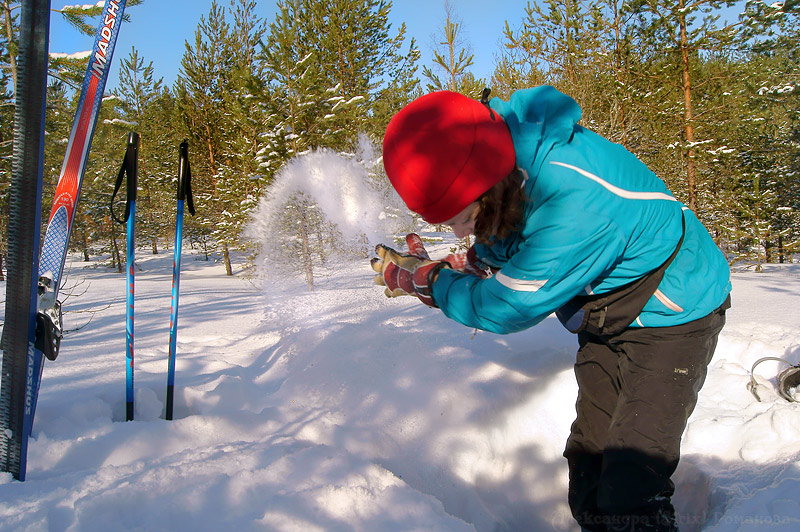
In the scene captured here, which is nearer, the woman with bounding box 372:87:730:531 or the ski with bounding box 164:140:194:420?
the woman with bounding box 372:87:730:531

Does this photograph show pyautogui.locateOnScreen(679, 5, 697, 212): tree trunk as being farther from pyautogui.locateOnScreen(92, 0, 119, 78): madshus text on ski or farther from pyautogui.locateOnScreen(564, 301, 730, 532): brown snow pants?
pyautogui.locateOnScreen(92, 0, 119, 78): madshus text on ski

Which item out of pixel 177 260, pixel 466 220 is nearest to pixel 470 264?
pixel 466 220

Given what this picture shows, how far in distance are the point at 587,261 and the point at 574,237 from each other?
10 centimetres

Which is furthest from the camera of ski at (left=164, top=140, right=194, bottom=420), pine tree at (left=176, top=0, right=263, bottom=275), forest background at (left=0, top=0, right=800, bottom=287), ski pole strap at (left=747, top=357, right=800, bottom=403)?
pine tree at (left=176, top=0, right=263, bottom=275)

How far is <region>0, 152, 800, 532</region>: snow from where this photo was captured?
62.0 inches

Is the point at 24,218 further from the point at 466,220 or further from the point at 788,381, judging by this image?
the point at 788,381

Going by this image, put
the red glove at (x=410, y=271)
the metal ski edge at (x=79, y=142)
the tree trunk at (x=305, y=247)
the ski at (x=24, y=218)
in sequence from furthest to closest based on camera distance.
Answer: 1. the tree trunk at (x=305, y=247)
2. the metal ski edge at (x=79, y=142)
3. the ski at (x=24, y=218)
4. the red glove at (x=410, y=271)

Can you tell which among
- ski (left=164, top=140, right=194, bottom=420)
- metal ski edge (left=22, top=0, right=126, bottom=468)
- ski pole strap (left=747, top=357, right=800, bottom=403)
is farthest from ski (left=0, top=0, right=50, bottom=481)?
ski pole strap (left=747, top=357, right=800, bottom=403)

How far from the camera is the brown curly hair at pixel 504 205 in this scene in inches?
49.3

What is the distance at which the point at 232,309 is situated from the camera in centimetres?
720

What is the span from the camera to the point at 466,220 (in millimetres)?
1329

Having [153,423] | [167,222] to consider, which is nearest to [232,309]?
[153,423]

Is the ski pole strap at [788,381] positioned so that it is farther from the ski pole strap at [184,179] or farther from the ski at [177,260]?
the ski pole strap at [184,179]

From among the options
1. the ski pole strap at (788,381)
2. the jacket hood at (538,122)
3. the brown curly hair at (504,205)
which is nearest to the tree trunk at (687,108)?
the ski pole strap at (788,381)
